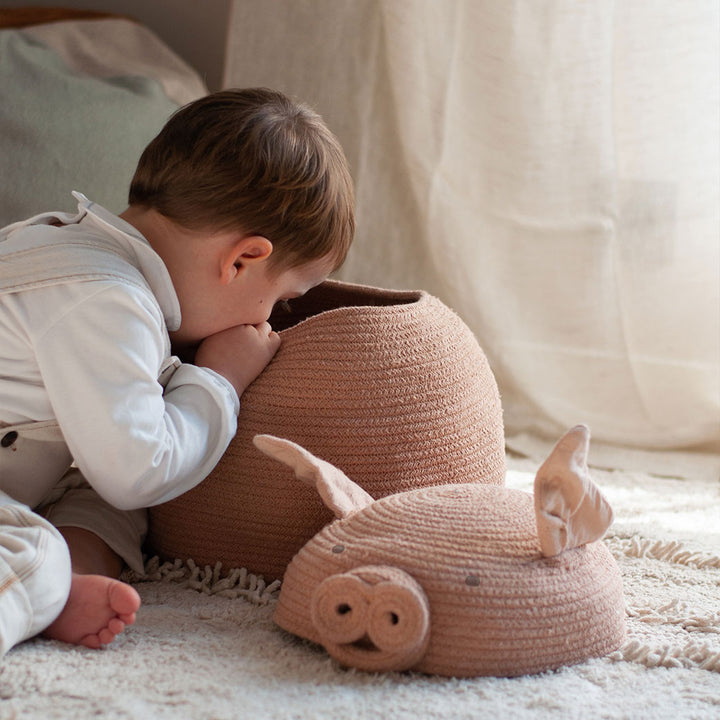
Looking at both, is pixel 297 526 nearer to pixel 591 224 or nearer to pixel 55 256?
pixel 55 256

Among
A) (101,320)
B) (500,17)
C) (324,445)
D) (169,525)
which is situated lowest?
(169,525)

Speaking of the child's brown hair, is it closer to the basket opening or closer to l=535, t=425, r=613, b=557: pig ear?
the basket opening

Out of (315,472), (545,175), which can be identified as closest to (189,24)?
(545,175)

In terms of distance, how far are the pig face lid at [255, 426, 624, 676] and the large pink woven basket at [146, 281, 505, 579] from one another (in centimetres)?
10

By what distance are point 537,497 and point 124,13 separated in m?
1.67

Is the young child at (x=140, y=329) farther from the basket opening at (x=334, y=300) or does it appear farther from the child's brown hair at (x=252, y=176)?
the basket opening at (x=334, y=300)

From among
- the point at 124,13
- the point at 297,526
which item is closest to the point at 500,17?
the point at 124,13

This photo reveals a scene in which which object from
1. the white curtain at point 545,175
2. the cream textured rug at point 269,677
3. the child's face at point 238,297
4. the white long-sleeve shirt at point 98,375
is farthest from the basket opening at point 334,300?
the white curtain at point 545,175

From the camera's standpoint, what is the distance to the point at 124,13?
212 centimetres

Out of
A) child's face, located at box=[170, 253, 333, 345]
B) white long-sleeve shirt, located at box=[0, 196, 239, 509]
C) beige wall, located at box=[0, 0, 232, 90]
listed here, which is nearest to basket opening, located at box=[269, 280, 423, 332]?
child's face, located at box=[170, 253, 333, 345]

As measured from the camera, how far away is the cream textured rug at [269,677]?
741mm

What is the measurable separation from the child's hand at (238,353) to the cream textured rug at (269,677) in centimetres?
21

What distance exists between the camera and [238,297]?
1.07 meters

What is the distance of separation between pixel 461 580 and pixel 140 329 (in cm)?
38
